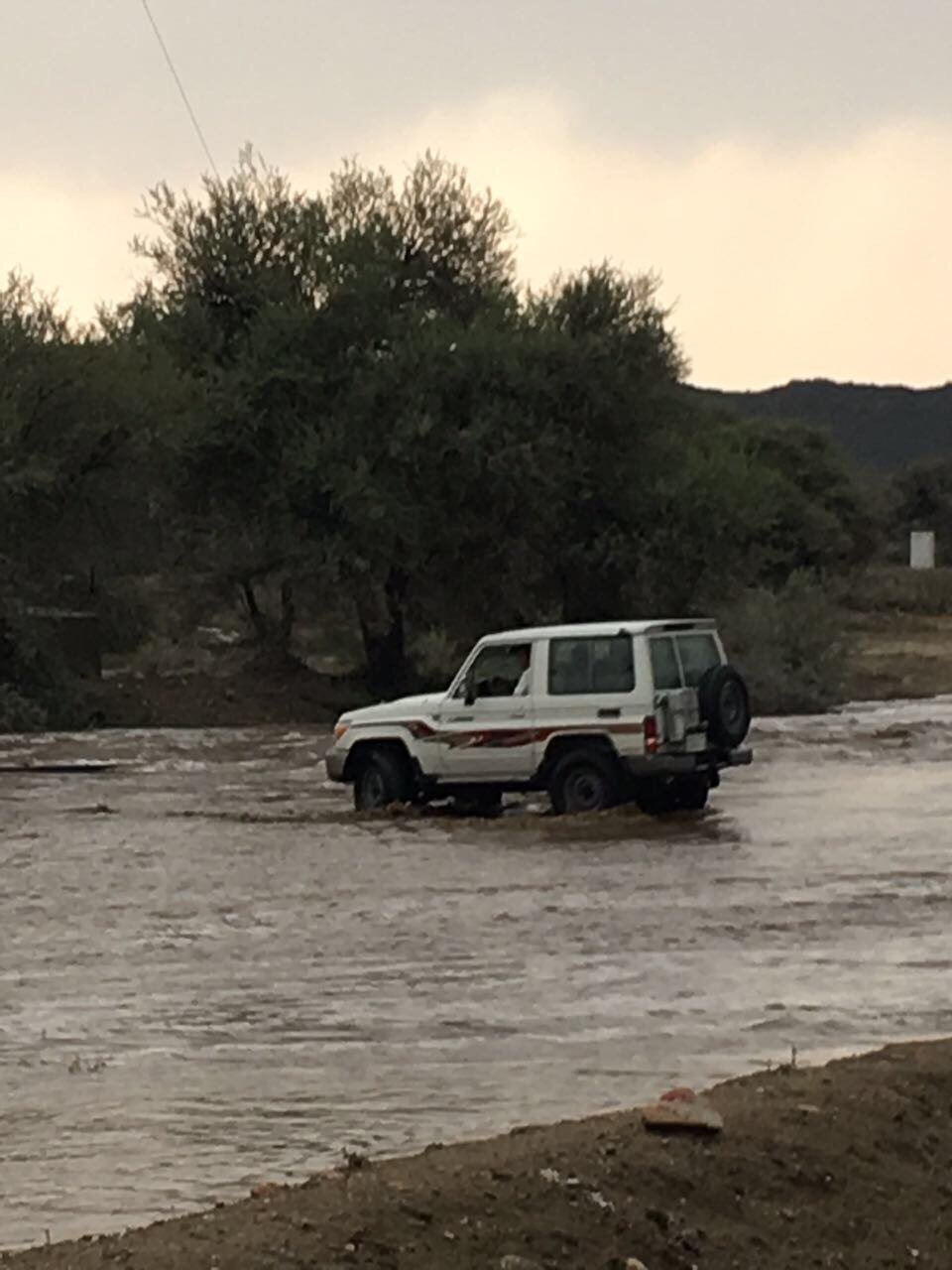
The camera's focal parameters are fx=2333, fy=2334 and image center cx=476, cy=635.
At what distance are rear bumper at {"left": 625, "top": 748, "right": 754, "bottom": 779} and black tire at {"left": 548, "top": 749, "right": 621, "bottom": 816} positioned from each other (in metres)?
0.24

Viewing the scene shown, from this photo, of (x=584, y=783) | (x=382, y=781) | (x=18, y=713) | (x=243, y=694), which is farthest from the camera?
(x=243, y=694)

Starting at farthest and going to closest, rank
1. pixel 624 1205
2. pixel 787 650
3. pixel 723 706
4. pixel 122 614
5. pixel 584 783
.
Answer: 1. pixel 787 650
2. pixel 122 614
3. pixel 584 783
4. pixel 723 706
5. pixel 624 1205

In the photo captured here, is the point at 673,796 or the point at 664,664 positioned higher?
the point at 664,664

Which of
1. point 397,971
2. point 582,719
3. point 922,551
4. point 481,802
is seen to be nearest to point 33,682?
point 481,802

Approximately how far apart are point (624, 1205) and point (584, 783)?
16057mm

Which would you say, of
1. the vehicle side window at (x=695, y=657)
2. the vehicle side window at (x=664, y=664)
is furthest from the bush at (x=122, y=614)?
the vehicle side window at (x=664, y=664)

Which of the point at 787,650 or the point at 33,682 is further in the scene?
the point at 787,650

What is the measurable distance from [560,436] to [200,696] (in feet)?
29.5

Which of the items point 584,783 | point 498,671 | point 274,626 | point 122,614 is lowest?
point 584,783

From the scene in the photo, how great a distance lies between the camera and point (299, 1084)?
34.4 feet

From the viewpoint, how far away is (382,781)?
2389cm

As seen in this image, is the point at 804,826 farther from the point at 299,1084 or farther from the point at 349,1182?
the point at 349,1182

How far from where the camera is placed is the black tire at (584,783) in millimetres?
22500

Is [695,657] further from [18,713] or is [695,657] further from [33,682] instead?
[33,682]
